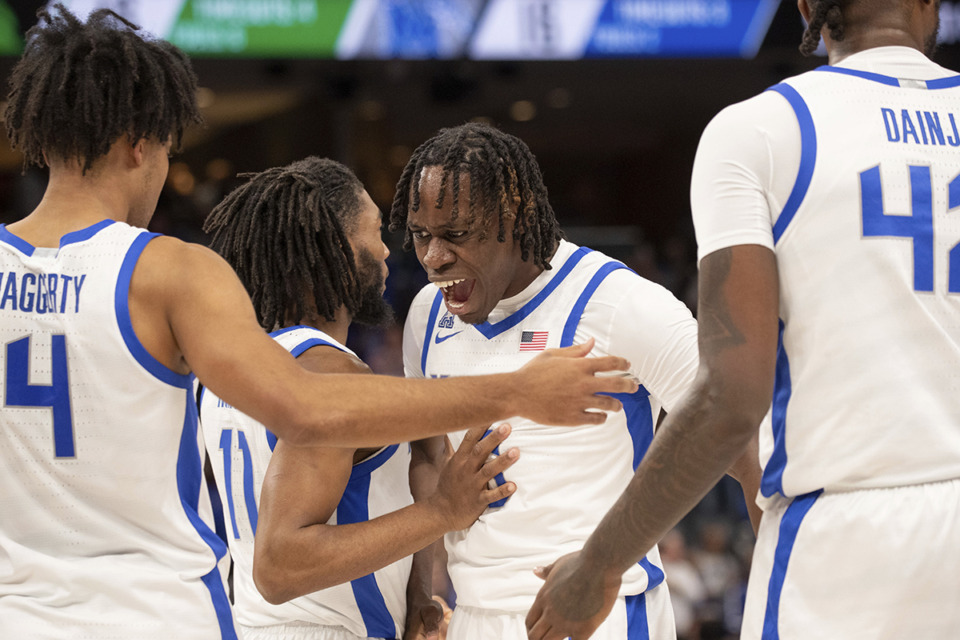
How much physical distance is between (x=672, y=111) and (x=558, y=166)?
2.18 metres

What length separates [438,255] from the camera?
A: 251cm

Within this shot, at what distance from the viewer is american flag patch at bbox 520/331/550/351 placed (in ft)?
8.05

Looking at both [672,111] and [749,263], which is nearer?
[749,263]

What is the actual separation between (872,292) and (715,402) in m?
0.30

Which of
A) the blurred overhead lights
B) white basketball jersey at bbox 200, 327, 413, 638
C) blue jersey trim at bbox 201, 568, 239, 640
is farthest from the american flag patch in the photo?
the blurred overhead lights

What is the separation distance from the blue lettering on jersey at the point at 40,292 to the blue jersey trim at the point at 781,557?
4.16 ft

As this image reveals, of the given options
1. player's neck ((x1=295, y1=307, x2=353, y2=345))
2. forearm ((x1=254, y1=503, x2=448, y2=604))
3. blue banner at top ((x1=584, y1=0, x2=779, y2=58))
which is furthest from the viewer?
blue banner at top ((x1=584, y1=0, x2=779, y2=58))

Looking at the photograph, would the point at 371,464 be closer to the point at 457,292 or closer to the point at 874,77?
the point at 457,292

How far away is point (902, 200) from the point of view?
1.66 m

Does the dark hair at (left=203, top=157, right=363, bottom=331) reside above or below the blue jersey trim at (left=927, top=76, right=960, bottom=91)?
below

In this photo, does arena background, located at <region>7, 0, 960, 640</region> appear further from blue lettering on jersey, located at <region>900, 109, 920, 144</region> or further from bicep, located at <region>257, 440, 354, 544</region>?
blue lettering on jersey, located at <region>900, 109, 920, 144</region>

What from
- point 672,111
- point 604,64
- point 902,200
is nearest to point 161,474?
point 902,200

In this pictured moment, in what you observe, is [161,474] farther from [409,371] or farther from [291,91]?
[291,91]

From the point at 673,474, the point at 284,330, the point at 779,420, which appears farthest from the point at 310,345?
the point at 779,420
